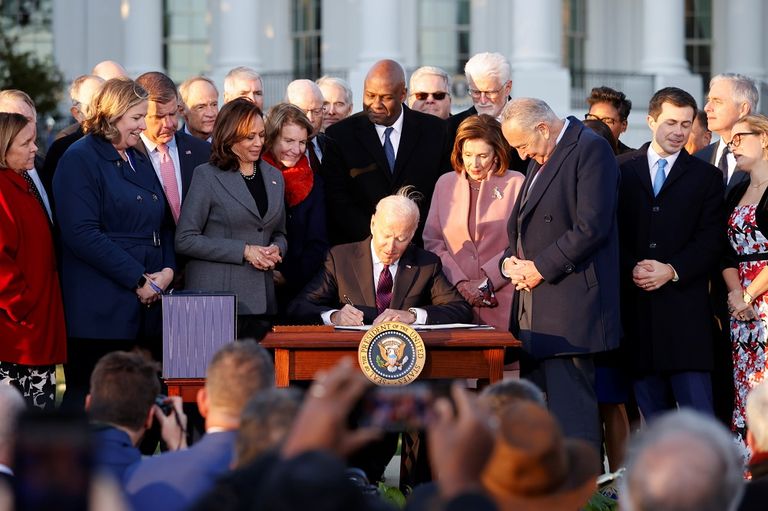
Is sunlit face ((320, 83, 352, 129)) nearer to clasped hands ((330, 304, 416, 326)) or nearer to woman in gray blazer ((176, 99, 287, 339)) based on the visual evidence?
woman in gray blazer ((176, 99, 287, 339))

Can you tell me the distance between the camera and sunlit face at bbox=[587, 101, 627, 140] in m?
10.0

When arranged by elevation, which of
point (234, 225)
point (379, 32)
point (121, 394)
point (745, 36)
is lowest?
point (121, 394)

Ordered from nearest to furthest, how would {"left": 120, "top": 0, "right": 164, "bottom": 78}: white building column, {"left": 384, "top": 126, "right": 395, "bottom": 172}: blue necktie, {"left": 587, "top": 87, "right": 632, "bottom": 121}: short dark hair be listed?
{"left": 384, "top": 126, "right": 395, "bottom": 172}: blue necktie < {"left": 587, "top": 87, "right": 632, "bottom": 121}: short dark hair < {"left": 120, "top": 0, "right": 164, "bottom": 78}: white building column

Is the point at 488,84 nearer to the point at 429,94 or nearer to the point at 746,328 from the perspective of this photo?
the point at 429,94

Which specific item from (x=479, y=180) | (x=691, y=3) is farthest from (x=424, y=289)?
(x=691, y=3)

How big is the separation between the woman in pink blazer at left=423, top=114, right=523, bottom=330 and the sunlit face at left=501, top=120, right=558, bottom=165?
0.54 meters

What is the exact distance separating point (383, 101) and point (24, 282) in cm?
265

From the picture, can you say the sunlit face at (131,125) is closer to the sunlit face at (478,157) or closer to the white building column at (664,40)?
the sunlit face at (478,157)

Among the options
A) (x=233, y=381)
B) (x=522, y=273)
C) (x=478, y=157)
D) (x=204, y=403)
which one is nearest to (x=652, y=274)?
(x=522, y=273)

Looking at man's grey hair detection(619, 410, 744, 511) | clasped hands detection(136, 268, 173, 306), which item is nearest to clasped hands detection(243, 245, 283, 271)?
clasped hands detection(136, 268, 173, 306)

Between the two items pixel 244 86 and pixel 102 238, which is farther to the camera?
pixel 244 86

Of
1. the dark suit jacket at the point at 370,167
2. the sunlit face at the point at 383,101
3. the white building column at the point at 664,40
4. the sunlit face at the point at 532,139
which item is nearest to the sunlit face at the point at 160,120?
the dark suit jacket at the point at 370,167

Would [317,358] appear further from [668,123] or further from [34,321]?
[668,123]

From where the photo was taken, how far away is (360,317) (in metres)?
8.08
